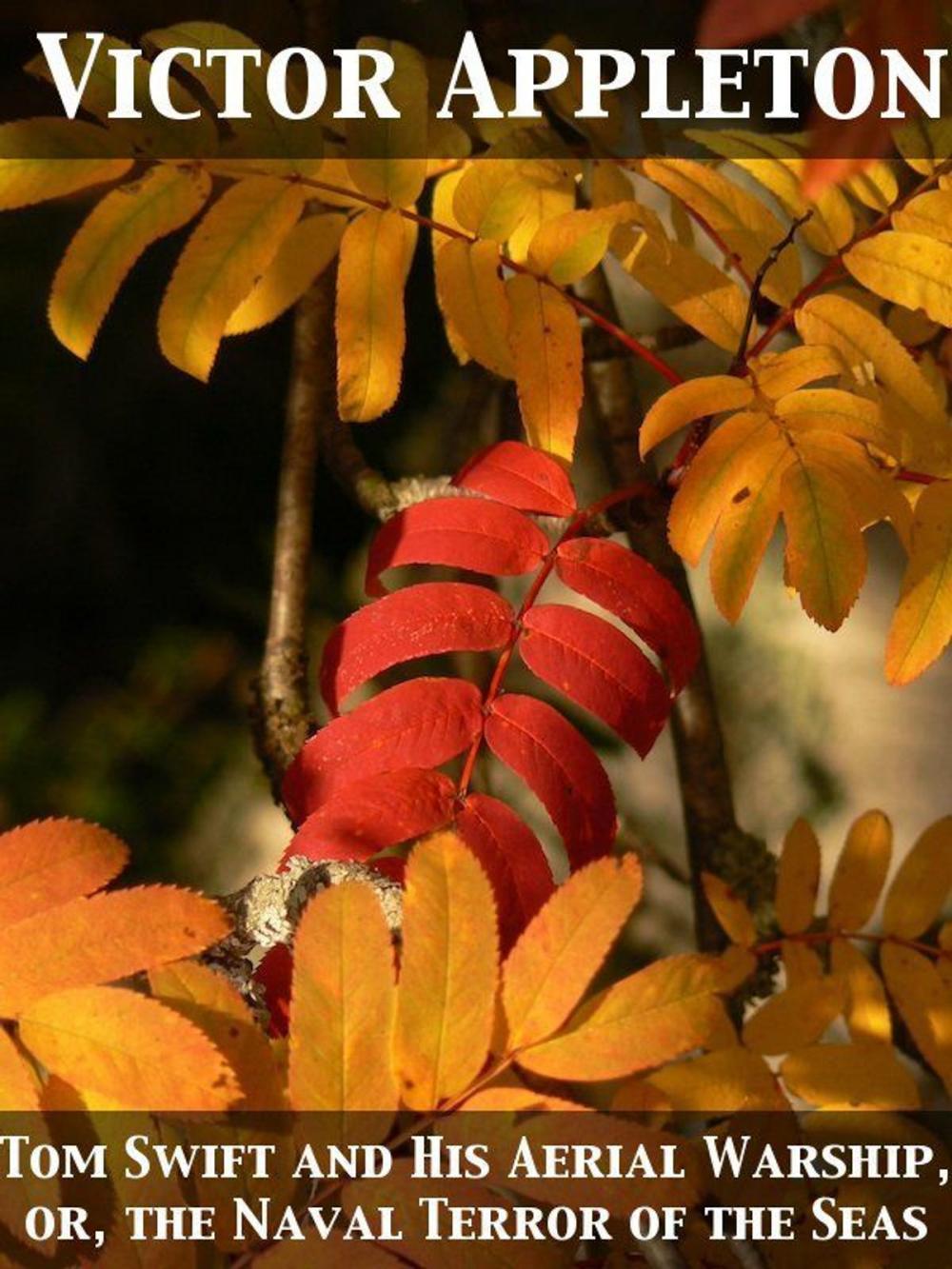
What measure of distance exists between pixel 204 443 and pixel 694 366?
41 cm

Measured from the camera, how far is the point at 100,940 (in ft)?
1.70

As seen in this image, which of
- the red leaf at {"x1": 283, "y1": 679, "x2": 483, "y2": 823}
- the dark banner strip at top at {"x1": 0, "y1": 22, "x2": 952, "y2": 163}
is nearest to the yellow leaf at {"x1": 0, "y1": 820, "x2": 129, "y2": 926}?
the red leaf at {"x1": 283, "y1": 679, "x2": 483, "y2": 823}

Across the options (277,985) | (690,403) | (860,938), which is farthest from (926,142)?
(277,985)

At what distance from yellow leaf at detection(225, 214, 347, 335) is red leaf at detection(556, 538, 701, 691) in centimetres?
20

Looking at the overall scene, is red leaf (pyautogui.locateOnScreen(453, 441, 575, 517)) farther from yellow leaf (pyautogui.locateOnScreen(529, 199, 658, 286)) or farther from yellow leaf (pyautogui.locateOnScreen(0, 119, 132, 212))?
yellow leaf (pyautogui.locateOnScreen(0, 119, 132, 212))

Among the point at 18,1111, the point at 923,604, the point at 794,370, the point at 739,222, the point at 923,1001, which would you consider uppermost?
the point at 739,222

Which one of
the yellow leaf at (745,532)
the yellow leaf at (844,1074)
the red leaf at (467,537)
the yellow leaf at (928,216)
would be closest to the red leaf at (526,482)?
the red leaf at (467,537)

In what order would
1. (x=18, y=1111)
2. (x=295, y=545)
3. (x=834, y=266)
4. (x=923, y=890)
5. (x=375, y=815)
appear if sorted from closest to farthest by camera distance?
(x=18, y=1111) → (x=375, y=815) → (x=834, y=266) → (x=923, y=890) → (x=295, y=545)

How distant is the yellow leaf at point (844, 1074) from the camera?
0.70 meters

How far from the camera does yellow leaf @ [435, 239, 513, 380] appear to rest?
0.67 metres

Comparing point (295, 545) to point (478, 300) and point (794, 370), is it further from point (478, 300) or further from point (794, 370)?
point (794, 370)

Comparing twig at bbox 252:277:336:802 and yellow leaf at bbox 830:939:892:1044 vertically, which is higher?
twig at bbox 252:277:336:802

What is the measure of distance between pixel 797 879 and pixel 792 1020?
0.11 m

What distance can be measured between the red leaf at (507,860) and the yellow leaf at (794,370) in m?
0.24
